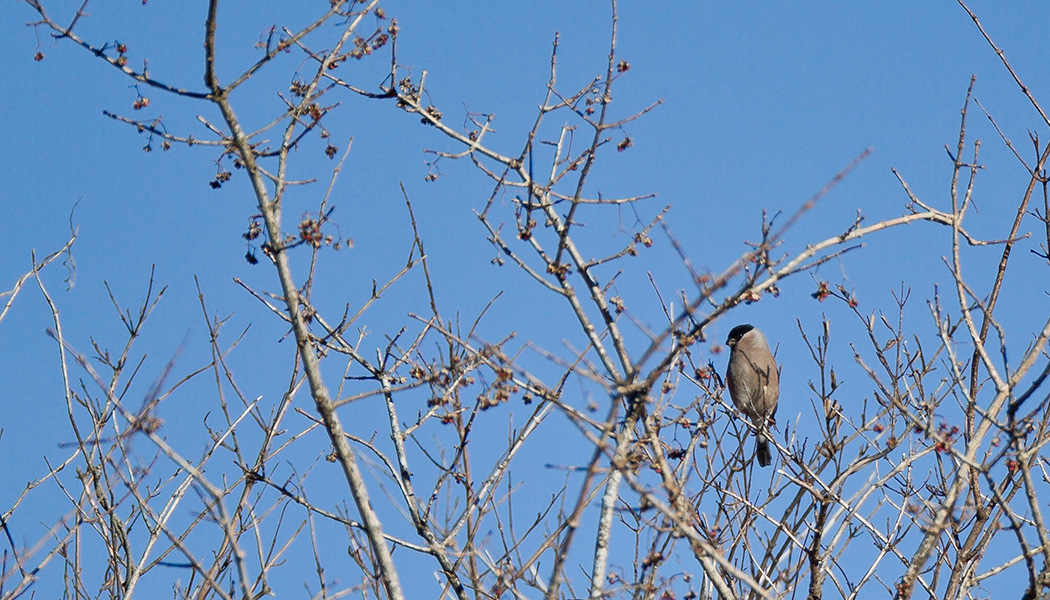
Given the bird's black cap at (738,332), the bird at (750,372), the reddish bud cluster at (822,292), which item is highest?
the bird's black cap at (738,332)

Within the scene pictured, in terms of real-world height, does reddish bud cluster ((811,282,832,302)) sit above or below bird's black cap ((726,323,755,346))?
below

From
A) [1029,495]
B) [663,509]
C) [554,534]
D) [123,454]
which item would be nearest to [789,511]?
[554,534]

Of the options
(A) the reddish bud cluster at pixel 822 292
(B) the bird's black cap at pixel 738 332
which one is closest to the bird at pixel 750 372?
(B) the bird's black cap at pixel 738 332

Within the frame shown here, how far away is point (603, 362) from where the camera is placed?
351cm

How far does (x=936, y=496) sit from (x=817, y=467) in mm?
565

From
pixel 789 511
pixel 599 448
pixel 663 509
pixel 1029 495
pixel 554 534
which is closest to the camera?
pixel 599 448

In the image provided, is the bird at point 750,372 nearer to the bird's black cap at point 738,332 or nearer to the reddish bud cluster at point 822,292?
the bird's black cap at point 738,332

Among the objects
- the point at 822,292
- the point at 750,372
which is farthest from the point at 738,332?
the point at 822,292

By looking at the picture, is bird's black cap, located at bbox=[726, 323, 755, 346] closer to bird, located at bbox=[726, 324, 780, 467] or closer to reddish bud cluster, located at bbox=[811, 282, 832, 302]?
bird, located at bbox=[726, 324, 780, 467]

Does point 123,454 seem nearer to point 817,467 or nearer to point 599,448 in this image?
point 599,448

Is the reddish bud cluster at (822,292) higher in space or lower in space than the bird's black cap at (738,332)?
lower

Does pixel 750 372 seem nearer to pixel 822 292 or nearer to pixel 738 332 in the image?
pixel 738 332

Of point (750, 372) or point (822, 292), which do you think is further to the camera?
point (750, 372)

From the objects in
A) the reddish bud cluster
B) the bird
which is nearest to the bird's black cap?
the bird
